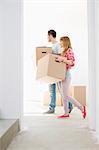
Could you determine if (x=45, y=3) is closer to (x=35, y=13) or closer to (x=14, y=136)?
(x=35, y=13)

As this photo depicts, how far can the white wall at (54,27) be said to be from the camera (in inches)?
268

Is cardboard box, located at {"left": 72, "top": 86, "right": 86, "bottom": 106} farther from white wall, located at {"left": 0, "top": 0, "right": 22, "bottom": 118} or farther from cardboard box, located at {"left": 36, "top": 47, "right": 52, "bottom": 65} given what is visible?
white wall, located at {"left": 0, "top": 0, "right": 22, "bottom": 118}

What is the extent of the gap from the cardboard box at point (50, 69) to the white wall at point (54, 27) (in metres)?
2.98

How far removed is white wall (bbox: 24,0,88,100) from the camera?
6.80m

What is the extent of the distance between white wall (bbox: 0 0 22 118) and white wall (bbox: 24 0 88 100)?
369 centimetres

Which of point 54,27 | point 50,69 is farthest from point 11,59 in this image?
point 54,27

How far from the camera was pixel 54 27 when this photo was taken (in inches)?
269

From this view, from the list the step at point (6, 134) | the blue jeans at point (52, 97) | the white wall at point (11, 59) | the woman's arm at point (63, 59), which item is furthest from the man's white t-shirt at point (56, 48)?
the step at point (6, 134)

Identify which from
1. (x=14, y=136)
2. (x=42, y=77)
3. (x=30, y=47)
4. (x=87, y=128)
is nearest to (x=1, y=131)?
(x=14, y=136)

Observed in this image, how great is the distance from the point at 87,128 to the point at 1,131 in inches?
46.6

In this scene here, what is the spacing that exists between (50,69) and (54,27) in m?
3.36

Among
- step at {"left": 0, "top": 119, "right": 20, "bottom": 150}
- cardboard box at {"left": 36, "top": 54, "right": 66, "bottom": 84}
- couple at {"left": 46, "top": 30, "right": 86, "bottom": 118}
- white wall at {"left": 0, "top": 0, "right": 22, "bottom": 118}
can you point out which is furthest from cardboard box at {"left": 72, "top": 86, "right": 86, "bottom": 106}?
step at {"left": 0, "top": 119, "right": 20, "bottom": 150}

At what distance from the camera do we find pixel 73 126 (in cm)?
329

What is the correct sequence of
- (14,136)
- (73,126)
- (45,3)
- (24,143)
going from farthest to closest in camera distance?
1. (45,3)
2. (73,126)
3. (14,136)
4. (24,143)
